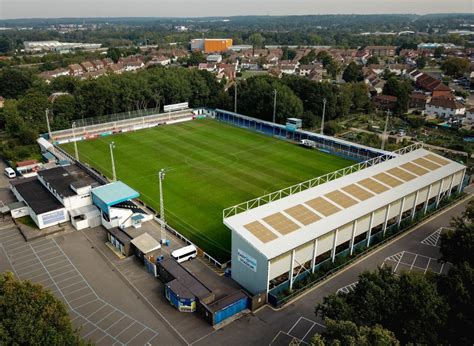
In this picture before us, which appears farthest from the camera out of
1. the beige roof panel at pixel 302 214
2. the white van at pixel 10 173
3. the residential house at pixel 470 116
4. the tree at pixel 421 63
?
the tree at pixel 421 63

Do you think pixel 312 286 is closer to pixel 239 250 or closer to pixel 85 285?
pixel 239 250

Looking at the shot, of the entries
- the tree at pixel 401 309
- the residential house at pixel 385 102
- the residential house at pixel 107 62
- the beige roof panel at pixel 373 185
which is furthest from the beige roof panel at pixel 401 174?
the residential house at pixel 107 62

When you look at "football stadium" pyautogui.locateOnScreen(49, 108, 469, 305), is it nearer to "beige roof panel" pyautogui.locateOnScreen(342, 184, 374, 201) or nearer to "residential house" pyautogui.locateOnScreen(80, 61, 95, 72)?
"beige roof panel" pyautogui.locateOnScreen(342, 184, 374, 201)

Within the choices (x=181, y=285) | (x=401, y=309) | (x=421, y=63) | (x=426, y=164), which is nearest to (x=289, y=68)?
(x=421, y=63)

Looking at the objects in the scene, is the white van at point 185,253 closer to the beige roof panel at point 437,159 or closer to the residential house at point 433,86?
the beige roof panel at point 437,159

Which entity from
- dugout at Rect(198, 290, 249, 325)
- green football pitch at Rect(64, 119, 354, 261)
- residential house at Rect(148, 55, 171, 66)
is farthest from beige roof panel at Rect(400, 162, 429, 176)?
residential house at Rect(148, 55, 171, 66)

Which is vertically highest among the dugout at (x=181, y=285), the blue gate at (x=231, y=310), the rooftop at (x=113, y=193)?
the rooftop at (x=113, y=193)
